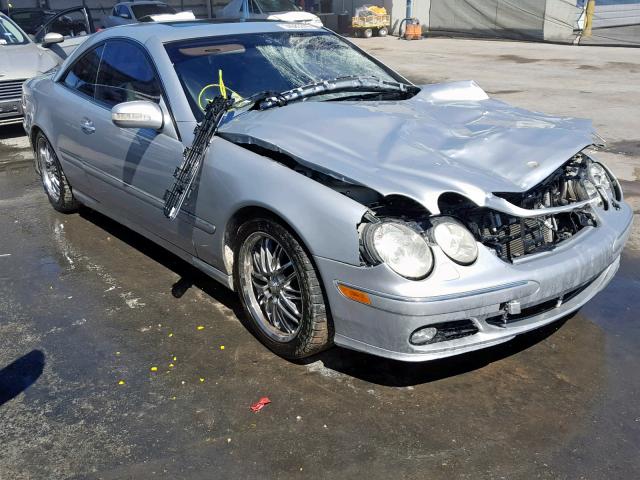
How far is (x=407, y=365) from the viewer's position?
345 cm

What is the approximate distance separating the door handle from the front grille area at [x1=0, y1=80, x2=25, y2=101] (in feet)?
15.7

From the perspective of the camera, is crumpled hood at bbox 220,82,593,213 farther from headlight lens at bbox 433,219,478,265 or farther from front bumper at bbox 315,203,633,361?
front bumper at bbox 315,203,633,361

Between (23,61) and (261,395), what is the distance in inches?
305

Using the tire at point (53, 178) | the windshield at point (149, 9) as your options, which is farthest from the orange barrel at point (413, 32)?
the tire at point (53, 178)

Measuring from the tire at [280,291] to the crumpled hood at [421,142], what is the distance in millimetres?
426

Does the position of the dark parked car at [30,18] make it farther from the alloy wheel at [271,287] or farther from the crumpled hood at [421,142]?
the alloy wheel at [271,287]

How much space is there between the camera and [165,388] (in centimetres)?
332

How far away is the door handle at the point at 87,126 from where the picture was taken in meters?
4.69

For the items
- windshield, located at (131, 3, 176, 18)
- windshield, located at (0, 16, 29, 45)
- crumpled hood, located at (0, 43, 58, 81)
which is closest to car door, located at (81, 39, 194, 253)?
crumpled hood, located at (0, 43, 58, 81)

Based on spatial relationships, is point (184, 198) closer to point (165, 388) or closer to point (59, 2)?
point (165, 388)

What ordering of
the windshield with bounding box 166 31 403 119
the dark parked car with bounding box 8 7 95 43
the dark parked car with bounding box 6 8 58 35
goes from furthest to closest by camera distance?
the dark parked car with bounding box 6 8 58 35 < the dark parked car with bounding box 8 7 95 43 < the windshield with bounding box 166 31 403 119

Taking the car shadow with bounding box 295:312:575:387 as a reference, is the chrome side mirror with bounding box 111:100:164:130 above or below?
above

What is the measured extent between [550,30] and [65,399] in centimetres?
2148

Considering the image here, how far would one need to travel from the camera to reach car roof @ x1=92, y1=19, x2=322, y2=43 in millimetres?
4344
